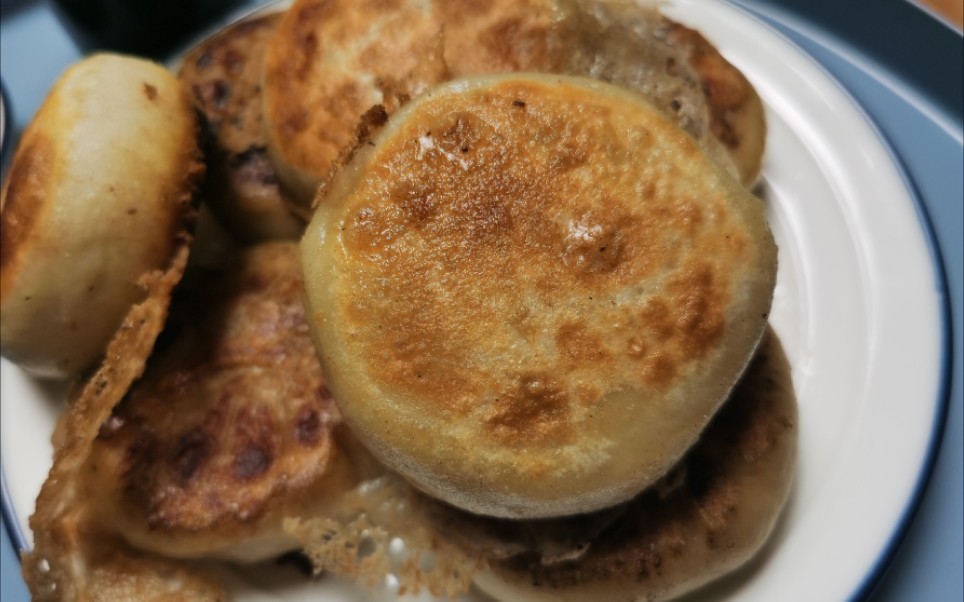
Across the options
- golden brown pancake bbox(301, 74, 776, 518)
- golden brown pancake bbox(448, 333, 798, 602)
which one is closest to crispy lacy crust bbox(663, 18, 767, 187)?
golden brown pancake bbox(301, 74, 776, 518)

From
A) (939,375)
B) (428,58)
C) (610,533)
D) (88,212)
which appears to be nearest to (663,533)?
(610,533)

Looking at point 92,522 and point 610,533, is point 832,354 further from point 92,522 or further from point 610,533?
point 92,522

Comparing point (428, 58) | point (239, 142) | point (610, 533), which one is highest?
point (428, 58)

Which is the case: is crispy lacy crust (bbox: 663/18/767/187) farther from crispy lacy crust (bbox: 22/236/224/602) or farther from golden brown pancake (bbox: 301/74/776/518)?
crispy lacy crust (bbox: 22/236/224/602)

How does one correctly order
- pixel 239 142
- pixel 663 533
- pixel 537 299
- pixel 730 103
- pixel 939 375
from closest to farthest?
pixel 537 299 < pixel 663 533 < pixel 939 375 < pixel 730 103 < pixel 239 142

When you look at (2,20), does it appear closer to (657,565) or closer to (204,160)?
(204,160)


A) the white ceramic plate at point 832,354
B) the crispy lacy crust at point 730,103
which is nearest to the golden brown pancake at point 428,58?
the crispy lacy crust at point 730,103
